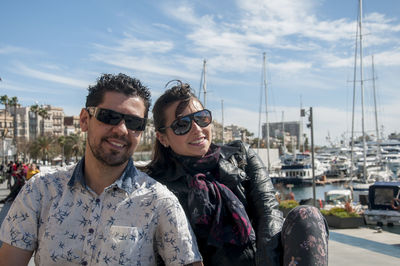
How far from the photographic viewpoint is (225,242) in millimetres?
2641

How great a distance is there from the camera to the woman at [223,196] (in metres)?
2.40

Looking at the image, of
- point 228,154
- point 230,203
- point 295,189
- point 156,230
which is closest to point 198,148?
point 228,154

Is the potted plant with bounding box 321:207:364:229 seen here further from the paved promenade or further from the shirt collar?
the shirt collar

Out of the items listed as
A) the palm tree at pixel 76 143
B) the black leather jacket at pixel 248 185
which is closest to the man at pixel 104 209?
the black leather jacket at pixel 248 185

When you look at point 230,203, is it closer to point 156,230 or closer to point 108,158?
point 156,230

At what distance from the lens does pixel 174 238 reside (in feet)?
7.03

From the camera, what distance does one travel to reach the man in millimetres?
2086

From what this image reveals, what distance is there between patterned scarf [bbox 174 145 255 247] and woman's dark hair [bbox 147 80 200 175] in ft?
1.16

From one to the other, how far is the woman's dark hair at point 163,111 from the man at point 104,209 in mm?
638

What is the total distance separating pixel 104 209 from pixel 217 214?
0.77m

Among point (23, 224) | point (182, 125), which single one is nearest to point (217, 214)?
point (182, 125)

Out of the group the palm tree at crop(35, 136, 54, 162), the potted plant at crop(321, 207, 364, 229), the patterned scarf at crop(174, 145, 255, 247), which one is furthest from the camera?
the palm tree at crop(35, 136, 54, 162)

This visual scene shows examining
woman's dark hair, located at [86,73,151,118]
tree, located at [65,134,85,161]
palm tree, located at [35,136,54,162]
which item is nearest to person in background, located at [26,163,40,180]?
woman's dark hair, located at [86,73,151,118]

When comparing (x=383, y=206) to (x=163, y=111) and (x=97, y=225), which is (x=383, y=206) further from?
(x=97, y=225)
